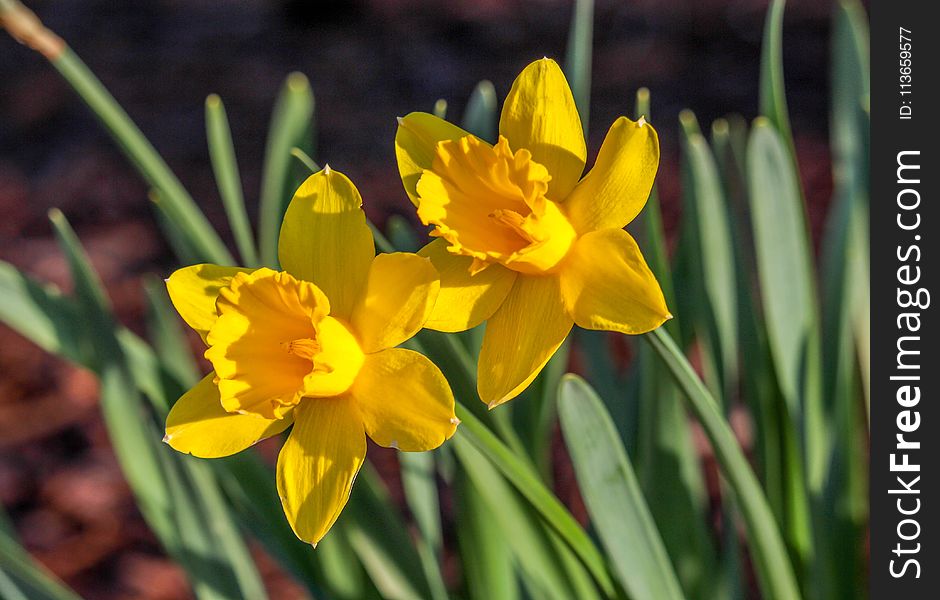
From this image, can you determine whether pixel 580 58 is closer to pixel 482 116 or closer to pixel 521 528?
pixel 482 116

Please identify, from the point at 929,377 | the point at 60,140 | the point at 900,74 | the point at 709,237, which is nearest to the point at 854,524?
the point at 929,377

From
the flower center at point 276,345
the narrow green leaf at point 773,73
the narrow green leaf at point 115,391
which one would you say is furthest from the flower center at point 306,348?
the narrow green leaf at point 773,73

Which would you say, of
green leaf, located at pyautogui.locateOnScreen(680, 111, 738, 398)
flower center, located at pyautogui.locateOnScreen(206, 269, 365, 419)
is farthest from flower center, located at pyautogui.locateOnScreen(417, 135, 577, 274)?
green leaf, located at pyautogui.locateOnScreen(680, 111, 738, 398)

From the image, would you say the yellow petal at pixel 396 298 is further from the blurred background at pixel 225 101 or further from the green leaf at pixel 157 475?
the blurred background at pixel 225 101

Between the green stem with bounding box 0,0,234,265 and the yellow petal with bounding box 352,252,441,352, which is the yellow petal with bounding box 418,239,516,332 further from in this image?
the green stem with bounding box 0,0,234,265

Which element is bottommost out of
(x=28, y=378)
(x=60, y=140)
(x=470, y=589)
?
(x=470, y=589)

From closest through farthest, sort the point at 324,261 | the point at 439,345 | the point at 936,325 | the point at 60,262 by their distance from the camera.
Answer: the point at 324,261 → the point at 439,345 → the point at 936,325 → the point at 60,262

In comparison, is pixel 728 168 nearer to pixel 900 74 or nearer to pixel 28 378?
pixel 900 74

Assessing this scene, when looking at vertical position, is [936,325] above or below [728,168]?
below
